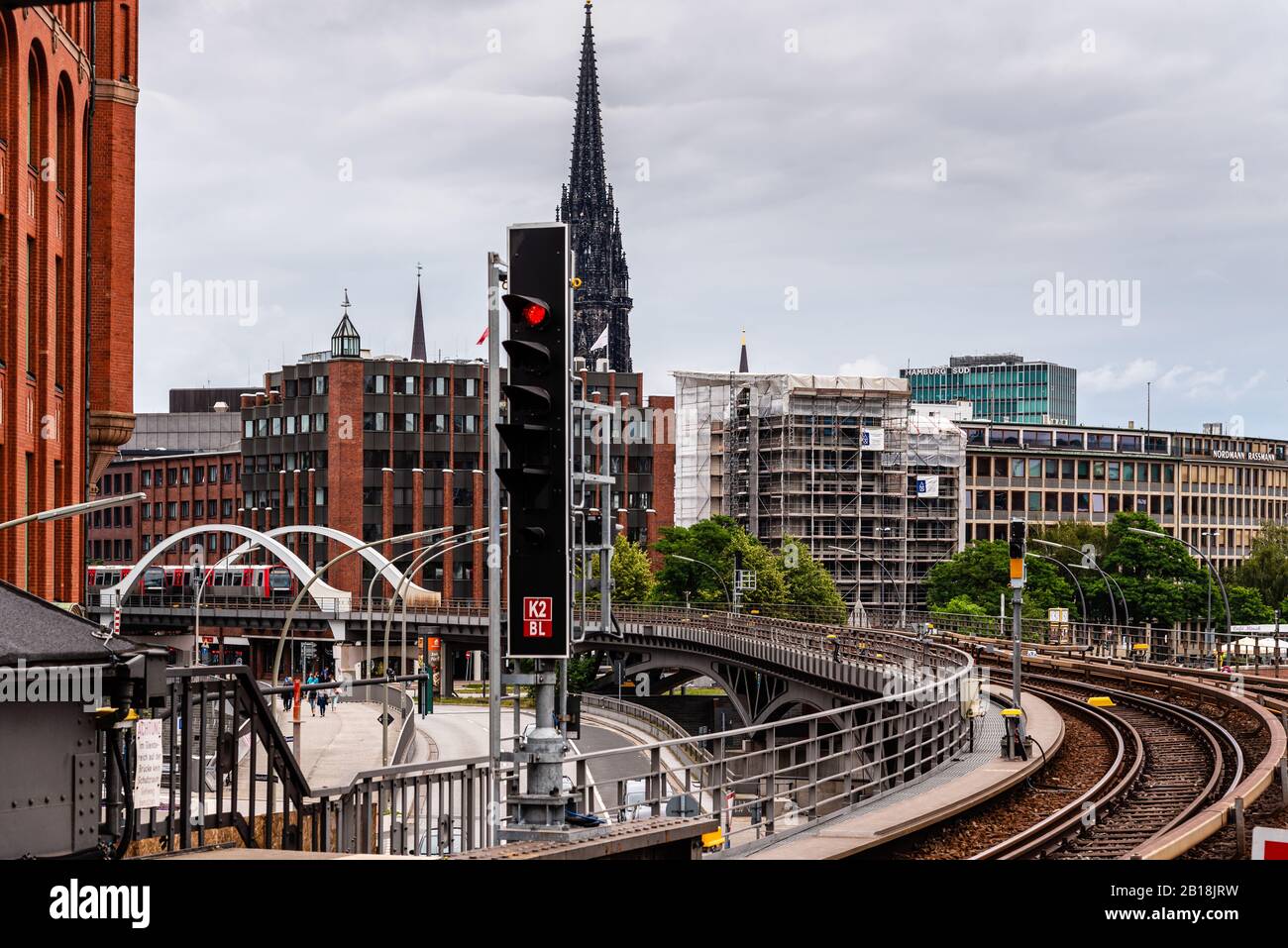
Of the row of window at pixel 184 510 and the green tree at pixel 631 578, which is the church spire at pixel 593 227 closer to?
the row of window at pixel 184 510

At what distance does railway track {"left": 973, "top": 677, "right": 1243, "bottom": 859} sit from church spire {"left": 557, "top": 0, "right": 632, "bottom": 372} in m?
152

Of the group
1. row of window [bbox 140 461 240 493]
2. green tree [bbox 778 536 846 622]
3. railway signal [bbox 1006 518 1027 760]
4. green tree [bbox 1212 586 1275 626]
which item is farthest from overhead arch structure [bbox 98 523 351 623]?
railway signal [bbox 1006 518 1027 760]

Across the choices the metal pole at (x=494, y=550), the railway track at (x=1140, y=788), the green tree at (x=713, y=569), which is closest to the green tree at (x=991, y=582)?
the green tree at (x=713, y=569)

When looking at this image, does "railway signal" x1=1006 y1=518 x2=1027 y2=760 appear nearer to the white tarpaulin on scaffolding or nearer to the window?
the window

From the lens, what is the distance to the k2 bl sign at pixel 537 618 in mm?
10773

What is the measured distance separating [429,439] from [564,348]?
4439 inches

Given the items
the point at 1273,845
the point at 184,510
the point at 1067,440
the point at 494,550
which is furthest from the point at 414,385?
the point at 1273,845

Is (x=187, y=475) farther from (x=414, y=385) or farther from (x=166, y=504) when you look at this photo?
(x=414, y=385)

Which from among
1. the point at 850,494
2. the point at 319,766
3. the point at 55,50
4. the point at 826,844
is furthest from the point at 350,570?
the point at 826,844

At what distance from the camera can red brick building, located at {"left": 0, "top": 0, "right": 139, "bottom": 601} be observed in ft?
101

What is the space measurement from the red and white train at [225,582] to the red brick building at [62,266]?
215 feet
